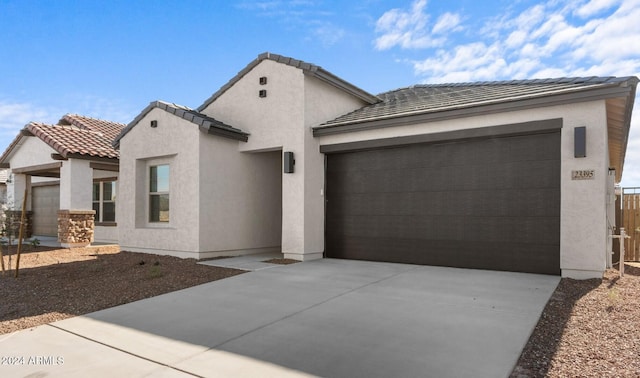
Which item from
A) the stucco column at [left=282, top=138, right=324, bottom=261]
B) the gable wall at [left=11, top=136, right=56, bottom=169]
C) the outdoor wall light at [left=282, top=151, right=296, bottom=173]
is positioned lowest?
the stucco column at [left=282, top=138, right=324, bottom=261]

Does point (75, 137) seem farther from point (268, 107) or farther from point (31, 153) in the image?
point (268, 107)

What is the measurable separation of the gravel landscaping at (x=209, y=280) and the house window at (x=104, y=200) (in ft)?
13.7

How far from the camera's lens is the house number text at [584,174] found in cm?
680

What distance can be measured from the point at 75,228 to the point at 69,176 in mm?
1773

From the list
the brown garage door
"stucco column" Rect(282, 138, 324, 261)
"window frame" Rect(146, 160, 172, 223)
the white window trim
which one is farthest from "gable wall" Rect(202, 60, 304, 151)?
"window frame" Rect(146, 160, 172, 223)

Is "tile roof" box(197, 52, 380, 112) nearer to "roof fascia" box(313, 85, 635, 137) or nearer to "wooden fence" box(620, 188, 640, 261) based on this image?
"roof fascia" box(313, 85, 635, 137)

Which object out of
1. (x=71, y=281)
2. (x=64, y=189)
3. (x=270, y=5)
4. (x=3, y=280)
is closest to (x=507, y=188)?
(x=270, y=5)

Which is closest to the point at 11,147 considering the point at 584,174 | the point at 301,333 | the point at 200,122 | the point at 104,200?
the point at 104,200

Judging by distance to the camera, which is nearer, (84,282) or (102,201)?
(84,282)

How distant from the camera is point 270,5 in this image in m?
10.8

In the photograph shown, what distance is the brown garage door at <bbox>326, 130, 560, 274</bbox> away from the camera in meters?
7.42

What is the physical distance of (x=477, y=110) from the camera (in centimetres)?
790

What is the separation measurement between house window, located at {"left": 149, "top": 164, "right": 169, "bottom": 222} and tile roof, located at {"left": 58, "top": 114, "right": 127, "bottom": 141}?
591cm

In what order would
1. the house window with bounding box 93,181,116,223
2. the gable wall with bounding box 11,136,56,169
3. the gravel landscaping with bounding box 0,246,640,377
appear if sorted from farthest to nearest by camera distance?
1. the house window with bounding box 93,181,116,223
2. the gable wall with bounding box 11,136,56,169
3. the gravel landscaping with bounding box 0,246,640,377
